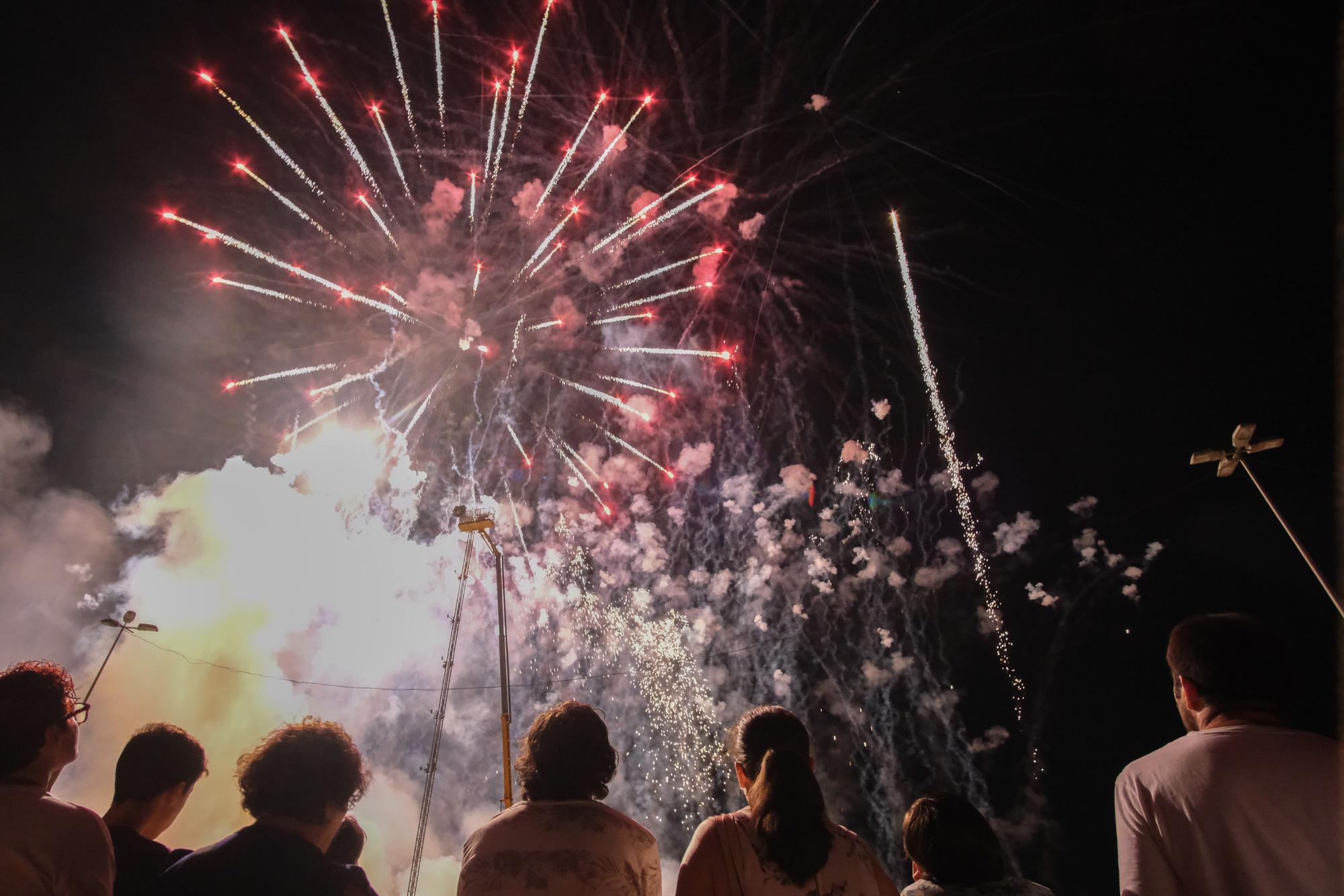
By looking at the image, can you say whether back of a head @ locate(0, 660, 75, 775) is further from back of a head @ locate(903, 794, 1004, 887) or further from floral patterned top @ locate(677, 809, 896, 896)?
back of a head @ locate(903, 794, 1004, 887)

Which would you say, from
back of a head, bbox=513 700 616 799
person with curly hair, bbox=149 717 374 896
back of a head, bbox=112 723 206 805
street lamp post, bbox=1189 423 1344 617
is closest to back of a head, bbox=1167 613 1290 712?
back of a head, bbox=513 700 616 799

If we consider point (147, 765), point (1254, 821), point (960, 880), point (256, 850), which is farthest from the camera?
point (147, 765)

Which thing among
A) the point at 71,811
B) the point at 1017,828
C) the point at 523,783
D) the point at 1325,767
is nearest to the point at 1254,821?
the point at 1325,767

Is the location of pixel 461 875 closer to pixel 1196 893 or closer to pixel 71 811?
pixel 71 811

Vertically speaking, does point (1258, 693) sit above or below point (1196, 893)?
above

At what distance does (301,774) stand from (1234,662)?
4012mm

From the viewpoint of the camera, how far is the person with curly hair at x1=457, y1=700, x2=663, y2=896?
2.81 m

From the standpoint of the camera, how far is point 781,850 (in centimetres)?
286

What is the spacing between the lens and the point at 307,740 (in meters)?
3.13

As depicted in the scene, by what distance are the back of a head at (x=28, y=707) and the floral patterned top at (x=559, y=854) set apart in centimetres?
189

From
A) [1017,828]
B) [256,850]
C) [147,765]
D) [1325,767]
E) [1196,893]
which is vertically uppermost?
[1017,828]

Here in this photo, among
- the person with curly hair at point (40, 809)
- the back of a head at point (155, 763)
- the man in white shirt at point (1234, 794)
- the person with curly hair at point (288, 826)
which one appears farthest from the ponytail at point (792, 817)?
the back of a head at point (155, 763)

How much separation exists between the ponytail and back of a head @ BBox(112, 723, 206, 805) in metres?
2.85

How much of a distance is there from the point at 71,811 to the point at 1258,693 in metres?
4.89
